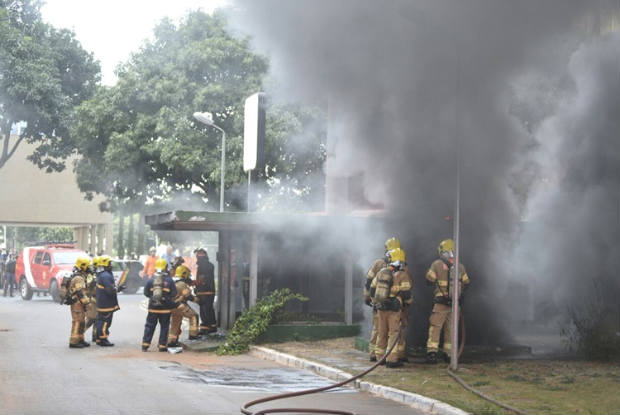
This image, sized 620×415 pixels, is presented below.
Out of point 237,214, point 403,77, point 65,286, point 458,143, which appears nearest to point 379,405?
point 458,143

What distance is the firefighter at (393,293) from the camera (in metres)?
11.7

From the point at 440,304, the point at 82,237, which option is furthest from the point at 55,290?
the point at 82,237

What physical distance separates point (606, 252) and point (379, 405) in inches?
283

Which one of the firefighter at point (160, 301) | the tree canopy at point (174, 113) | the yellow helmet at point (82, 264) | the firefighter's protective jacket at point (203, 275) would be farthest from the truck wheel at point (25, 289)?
the firefighter at point (160, 301)

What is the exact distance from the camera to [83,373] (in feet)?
36.9

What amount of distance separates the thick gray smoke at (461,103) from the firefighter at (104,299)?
13.7 feet

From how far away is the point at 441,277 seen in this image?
12008mm

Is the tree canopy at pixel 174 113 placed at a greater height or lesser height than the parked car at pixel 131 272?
greater

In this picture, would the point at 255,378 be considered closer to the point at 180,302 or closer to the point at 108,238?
the point at 180,302

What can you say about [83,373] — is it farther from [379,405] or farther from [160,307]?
[379,405]

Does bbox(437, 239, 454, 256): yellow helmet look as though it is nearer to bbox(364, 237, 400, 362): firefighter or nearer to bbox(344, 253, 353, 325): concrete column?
bbox(364, 237, 400, 362): firefighter

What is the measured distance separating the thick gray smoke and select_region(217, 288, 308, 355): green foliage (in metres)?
1.92

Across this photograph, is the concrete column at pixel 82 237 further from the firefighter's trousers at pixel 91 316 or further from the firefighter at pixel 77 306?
the firefighter at pixel 77 306

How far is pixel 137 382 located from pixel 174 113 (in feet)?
60.9
